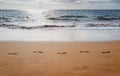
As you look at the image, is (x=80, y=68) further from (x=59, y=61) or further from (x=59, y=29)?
(x=59, y=29)

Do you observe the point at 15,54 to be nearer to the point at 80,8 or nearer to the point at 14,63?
the point at 14,63

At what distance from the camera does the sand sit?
466 cm

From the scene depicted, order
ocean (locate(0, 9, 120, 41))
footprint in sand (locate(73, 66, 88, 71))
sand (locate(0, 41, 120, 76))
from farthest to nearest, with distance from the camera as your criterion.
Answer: ocean (locate(0, 9, 120, 41)) → footprint in sand (locate(73, 66, 88, 71)) → sand (locate(0, 41, 120, 76))

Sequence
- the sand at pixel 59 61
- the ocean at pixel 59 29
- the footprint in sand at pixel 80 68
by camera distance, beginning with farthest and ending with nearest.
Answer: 1. the ocean at pixel 59 29
2. the footprint in sand at pixel 80 68
3. the sand at pixel 59 61

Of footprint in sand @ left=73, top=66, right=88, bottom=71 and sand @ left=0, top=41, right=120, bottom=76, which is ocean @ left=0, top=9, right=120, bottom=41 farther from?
footprint in sand @ left=73, top=66, right=88, bottom=71

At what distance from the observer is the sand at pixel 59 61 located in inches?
184

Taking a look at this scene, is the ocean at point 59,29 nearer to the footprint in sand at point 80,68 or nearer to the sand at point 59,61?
the sand at point 59,61

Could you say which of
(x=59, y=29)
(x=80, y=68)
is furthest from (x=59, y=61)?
(x=59, y=29)

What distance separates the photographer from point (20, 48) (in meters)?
6.76

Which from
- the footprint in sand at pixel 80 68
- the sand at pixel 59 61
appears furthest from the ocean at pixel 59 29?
the footprint in sand at pixel 80 68

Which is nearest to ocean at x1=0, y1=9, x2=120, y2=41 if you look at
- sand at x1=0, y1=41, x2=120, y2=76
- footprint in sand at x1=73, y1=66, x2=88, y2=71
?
sand at x1=0, y1=41, x2=120, y2=76

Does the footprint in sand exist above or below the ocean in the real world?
above

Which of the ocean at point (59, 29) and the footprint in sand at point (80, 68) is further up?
the footprint in sand at point (80, 68)

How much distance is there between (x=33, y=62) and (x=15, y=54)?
0.86 m
